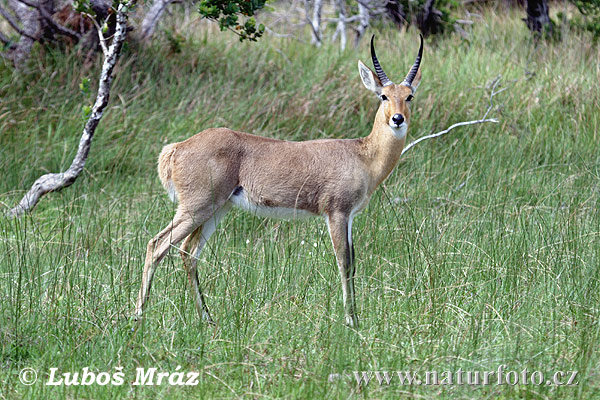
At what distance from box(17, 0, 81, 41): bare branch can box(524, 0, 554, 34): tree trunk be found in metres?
5.94

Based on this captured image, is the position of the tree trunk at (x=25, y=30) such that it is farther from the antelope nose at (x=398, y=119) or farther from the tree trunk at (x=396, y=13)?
the antelope nose at (x=398, y=119)

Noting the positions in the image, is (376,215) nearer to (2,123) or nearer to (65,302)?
(65,302)

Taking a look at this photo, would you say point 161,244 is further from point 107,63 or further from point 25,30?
point 25,30

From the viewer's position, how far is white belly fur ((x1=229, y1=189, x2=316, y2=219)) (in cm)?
500

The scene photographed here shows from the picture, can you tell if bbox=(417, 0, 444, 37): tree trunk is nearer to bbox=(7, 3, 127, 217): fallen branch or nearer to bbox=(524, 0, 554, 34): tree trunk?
bbox=(524, 0, 554, 34): tree trunk

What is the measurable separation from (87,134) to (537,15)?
6882 mm

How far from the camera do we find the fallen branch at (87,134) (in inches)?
255

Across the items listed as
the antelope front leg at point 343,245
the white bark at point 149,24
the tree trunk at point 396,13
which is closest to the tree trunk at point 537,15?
the tree trunk at point 396,13

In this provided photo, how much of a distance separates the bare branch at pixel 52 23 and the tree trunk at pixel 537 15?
5.94 meters

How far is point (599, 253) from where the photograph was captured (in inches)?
208

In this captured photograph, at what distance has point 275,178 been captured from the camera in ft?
16.5

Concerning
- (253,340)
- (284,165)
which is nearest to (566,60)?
(284,165)

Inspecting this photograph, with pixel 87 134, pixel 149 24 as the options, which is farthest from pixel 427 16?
pixel 87 134

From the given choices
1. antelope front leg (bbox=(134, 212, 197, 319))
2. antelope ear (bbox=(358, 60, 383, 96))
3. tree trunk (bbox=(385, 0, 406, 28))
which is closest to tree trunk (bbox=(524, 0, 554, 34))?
tree trunk (bbox=(385, 0, 406, 28))
